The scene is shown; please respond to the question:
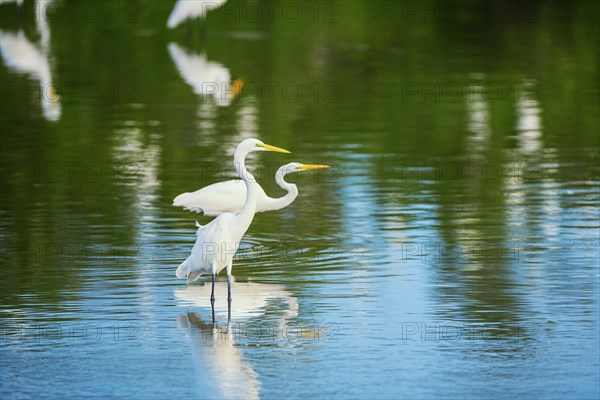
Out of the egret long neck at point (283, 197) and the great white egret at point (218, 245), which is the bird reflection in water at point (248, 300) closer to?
the great white egret at point (218, 245)

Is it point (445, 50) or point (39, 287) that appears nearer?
point (39, 287)

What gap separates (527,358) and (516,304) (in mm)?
1643

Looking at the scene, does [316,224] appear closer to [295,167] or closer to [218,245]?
[295,167]

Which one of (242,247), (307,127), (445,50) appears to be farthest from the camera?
(445,50)

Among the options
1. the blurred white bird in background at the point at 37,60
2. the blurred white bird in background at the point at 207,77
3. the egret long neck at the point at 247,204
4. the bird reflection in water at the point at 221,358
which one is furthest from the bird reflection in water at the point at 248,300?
the blurred white bird in background at the point at 207,77

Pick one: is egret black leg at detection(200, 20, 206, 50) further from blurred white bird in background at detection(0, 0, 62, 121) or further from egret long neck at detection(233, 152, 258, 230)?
egret long neck at detection(233, 152, 258, 230)

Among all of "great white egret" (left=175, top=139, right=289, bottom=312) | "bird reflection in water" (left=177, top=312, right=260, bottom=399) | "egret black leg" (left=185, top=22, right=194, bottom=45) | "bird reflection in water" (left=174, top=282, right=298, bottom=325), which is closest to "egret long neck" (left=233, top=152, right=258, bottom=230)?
"great white egret" (left=175, top=139, right=289, bottom=312)

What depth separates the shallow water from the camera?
9875mm

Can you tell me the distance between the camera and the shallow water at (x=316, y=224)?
9.88 meters

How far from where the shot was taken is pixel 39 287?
12.3 m

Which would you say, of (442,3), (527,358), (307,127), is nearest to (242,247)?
(527,358)

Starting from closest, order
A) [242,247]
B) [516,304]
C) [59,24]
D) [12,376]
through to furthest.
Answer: [12,376] → [516,304] → [242,247] → [59,24]

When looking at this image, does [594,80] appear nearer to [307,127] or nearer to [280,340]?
[307,127]

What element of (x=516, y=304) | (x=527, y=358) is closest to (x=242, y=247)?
(x=516, y=304)
